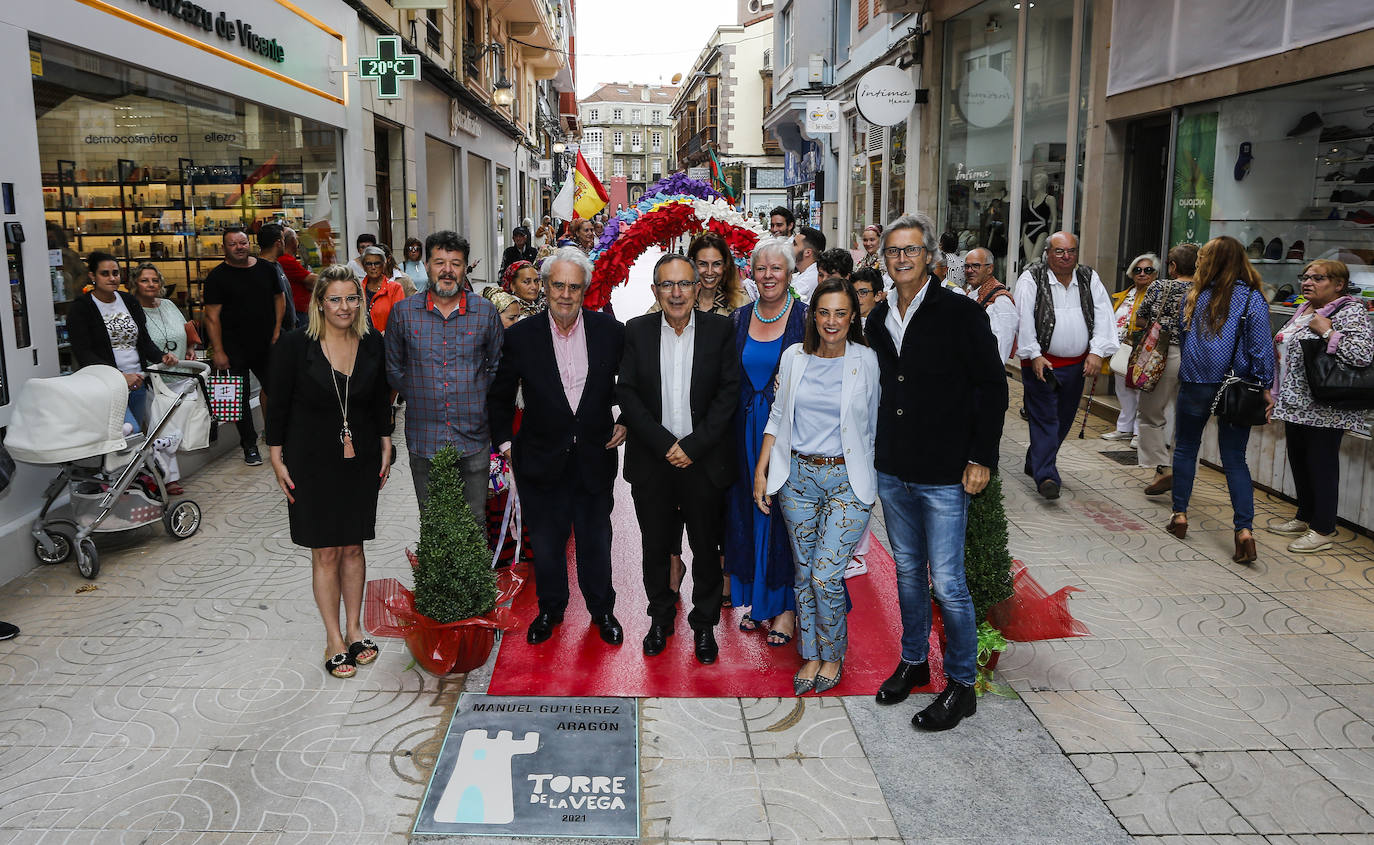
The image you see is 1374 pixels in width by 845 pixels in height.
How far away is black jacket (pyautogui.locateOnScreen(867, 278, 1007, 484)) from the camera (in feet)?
12.9

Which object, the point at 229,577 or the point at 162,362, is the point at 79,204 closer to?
the point at 162,362

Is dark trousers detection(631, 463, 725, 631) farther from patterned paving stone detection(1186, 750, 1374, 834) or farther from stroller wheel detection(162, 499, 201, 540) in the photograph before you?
stroller wheel detection(162, 499, 201, 540)

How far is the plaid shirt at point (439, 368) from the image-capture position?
4.80 m

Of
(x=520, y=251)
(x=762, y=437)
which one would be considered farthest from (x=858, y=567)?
(x=520, y=251)

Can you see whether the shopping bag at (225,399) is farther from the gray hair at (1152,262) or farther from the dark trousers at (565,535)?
the gray hair at (1152,262)

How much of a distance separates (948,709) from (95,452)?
5.00 m

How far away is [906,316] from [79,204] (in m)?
6.75

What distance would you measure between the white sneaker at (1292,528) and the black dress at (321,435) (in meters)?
5.78

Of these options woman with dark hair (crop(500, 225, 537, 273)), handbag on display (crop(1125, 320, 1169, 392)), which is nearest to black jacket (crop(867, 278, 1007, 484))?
handbag on display (crop(1125, 320, 1169, 392))

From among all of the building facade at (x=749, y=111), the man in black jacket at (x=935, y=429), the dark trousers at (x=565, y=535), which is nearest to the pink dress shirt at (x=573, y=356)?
the dark trousers at (x=565, y=535)

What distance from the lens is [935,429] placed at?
3.95m

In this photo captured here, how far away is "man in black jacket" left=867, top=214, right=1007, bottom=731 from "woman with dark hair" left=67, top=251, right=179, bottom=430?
488 centimetres

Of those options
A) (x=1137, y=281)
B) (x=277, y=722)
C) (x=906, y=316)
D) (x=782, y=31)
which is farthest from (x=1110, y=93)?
(x=782, y=31)

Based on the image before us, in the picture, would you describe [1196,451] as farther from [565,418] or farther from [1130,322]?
[565,418]
